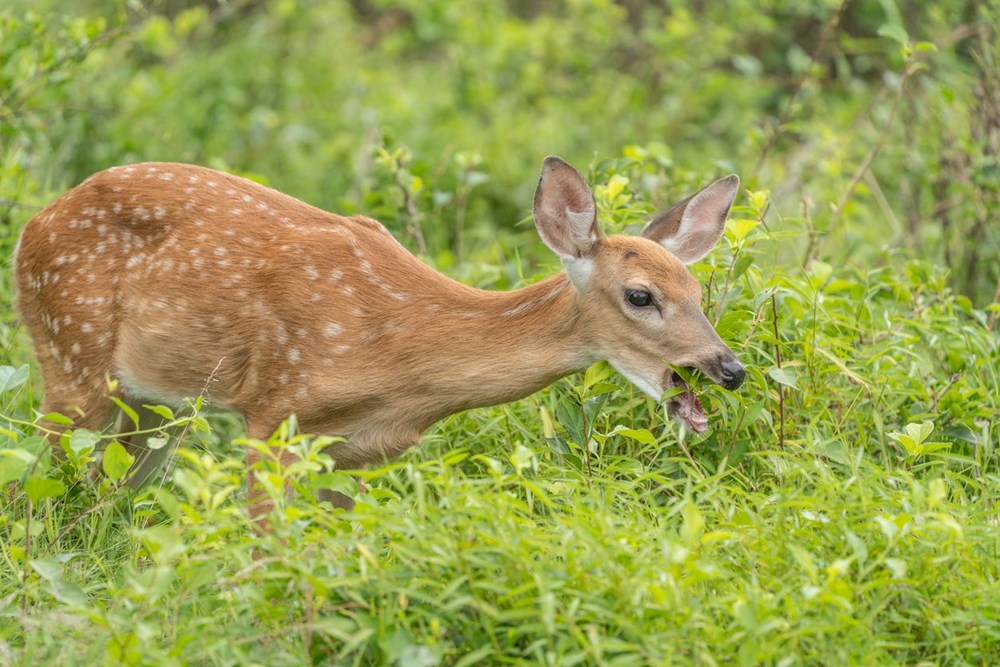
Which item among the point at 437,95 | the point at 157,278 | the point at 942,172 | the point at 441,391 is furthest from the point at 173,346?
the point at 437,95

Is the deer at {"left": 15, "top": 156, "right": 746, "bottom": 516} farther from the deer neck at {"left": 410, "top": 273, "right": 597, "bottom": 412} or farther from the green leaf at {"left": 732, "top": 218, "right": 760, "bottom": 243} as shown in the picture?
the green leaf at {"left": 732, "top": 218, "right": 760, "bottom": 243}

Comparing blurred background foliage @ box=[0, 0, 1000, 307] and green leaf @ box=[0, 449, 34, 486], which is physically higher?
green leaf @ box=[0, 449, 34, 486]

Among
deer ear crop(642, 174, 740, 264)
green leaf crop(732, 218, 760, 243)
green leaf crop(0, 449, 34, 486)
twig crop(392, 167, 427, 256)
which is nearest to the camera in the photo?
green leaf crop(0, 449, 34, 486)

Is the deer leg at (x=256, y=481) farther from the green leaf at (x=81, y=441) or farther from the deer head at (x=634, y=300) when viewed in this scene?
the deer head at (x=634, y=300)

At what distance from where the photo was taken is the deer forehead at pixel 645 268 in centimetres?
477

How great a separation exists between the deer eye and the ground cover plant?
34 cm

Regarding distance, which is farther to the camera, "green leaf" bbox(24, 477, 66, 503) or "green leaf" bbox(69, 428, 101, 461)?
"green leaf" bbox(69, 428, 101, 461)

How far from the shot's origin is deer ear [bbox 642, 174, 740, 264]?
525cm

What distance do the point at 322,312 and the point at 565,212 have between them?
95cm

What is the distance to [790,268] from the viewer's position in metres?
6.92

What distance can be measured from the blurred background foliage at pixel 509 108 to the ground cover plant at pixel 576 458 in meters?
0.04

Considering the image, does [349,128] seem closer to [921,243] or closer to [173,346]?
[921,243]

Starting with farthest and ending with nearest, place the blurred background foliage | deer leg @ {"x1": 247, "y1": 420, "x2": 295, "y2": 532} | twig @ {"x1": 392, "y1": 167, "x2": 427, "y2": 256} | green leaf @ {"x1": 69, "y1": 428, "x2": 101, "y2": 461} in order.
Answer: the blurred background foliage < twig @ {"x1": 392, "y1": 167, "x2": 427, "y2": 256} < deer leg @ {"x1": 247, "y1": 420, "x2": 295, "y2": 532} < green leaf @ {"x1": 69, "y1": 428, "x2": 101, "y2": 461}

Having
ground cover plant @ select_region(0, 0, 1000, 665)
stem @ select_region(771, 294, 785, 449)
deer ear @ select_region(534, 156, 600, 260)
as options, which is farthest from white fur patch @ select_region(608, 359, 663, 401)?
stem @ select_region(771, 294, 785, 449)
